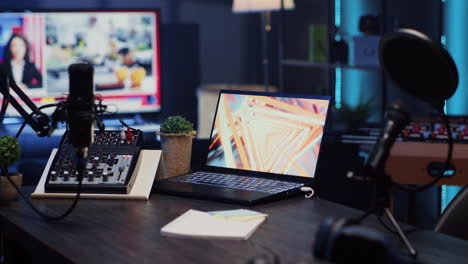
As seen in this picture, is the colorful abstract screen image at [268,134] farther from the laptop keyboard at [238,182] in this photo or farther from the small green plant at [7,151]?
the small green plant at [7,151]

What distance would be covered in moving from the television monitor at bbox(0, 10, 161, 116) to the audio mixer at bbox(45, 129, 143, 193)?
10.2ft

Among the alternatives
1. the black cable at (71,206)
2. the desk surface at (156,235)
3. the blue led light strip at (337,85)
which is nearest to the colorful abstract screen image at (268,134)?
the desk surface at (156,235)

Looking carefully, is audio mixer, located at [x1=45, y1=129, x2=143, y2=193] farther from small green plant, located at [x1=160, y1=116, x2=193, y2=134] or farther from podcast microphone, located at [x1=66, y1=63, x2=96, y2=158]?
podcast microphone, located at [x1=66, y1=63, x2=96, y2=158]

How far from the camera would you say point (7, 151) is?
1938 mm

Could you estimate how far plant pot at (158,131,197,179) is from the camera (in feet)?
7.02

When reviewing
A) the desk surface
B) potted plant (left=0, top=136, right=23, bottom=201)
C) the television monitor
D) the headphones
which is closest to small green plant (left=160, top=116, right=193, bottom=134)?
the desk surface

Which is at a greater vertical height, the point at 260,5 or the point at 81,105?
the point at 260,5

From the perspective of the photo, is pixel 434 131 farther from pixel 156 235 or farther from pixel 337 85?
pixel 156 235

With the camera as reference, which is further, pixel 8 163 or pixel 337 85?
pixel 337 85

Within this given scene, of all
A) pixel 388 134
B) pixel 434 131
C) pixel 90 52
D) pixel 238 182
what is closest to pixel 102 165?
pixel 238 182

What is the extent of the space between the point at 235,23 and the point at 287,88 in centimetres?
87

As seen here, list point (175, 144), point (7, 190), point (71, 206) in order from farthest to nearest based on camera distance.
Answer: point (175, 144) → point (7, 190) → point (71, 206)

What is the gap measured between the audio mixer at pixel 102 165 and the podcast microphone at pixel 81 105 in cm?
30

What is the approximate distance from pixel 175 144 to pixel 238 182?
0.25 metres
